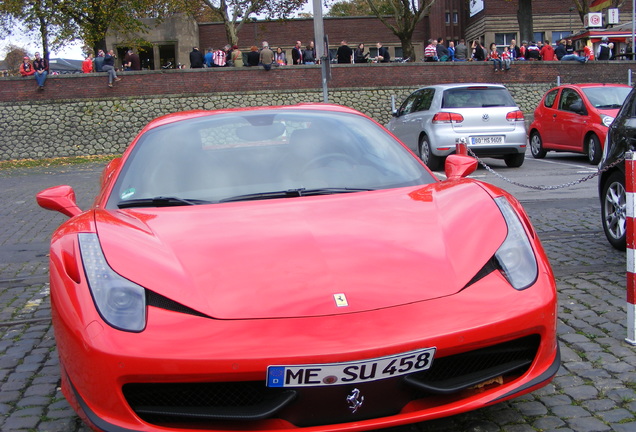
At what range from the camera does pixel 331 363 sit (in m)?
2.30

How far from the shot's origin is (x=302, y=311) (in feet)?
8.09

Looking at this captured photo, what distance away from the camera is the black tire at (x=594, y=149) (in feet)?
46.2

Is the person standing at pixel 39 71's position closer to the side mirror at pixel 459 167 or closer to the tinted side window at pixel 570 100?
the tinted side window at pixel 570 100

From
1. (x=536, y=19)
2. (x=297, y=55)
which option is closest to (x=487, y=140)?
(x=297, y=55)

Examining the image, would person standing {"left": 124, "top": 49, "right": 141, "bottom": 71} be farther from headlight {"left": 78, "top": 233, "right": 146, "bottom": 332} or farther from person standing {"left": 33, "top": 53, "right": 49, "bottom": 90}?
headlight {"left": 78, "top": 233, "right": 146, "bottom": 332}

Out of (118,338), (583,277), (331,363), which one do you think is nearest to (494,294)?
(331,363)

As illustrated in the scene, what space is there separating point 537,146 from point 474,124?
10.6 ft

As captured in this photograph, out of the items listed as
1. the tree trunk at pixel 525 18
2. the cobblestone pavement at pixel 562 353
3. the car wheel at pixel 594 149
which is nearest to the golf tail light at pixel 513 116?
the car wheel at pixel 594 149

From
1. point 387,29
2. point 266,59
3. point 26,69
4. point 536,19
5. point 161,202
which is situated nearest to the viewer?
point 161,202

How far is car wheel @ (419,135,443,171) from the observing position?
14406 mm

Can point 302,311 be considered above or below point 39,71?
below

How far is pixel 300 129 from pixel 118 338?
1935mm

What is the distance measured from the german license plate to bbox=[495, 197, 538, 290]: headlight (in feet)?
37.6

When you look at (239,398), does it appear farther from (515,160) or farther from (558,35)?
(558,35)
